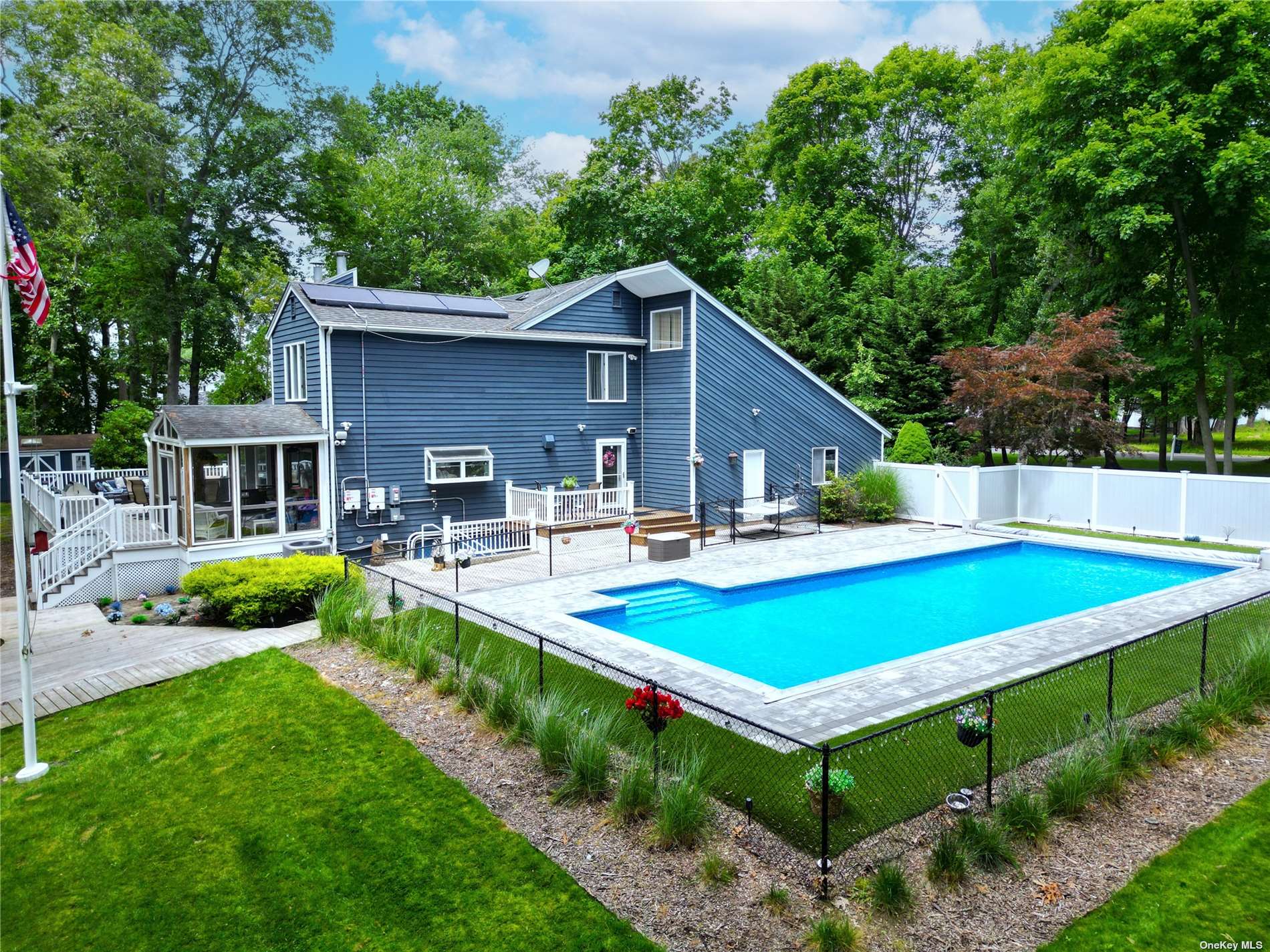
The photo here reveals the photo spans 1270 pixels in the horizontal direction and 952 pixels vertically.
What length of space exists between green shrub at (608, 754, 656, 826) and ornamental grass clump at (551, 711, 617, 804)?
0.31 metres

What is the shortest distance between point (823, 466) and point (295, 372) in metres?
15.1

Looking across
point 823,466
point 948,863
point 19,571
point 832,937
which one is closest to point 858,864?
point 948,863

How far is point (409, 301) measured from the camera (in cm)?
1916

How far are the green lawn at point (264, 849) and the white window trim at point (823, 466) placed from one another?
17.6 metres

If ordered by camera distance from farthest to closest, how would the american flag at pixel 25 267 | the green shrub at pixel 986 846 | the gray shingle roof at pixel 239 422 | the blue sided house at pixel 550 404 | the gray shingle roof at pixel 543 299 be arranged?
the gray shingle roof at pixel 543 299
the blue sided house at pixel 550 404
the gray shingle roof at pixel 239 422
the american flag at pixel 25 267
the green shrub at pixel 986 846

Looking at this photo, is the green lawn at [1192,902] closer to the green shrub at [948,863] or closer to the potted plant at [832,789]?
the green shrub at [948,863]

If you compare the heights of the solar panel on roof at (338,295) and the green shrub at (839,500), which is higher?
the solar panel on roof at (338,295)

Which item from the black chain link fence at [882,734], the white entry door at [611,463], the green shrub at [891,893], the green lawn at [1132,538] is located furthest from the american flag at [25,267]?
the green lawn at [1132,538]

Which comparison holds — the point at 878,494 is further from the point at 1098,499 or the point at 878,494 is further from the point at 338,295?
the point at 338,295

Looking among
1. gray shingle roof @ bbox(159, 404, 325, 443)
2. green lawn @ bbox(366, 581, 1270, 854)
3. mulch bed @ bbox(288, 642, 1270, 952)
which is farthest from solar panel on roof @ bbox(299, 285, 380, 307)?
mulch bed @ bbox(288, 642, 1270, 952)

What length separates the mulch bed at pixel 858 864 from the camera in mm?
4723

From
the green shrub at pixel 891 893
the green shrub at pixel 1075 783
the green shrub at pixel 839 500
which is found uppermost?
the green shrub at pixel 839 500

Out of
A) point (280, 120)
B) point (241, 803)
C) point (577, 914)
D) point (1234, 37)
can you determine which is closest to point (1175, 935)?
point (577, 914)

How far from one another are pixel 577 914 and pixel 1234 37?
26.4m
